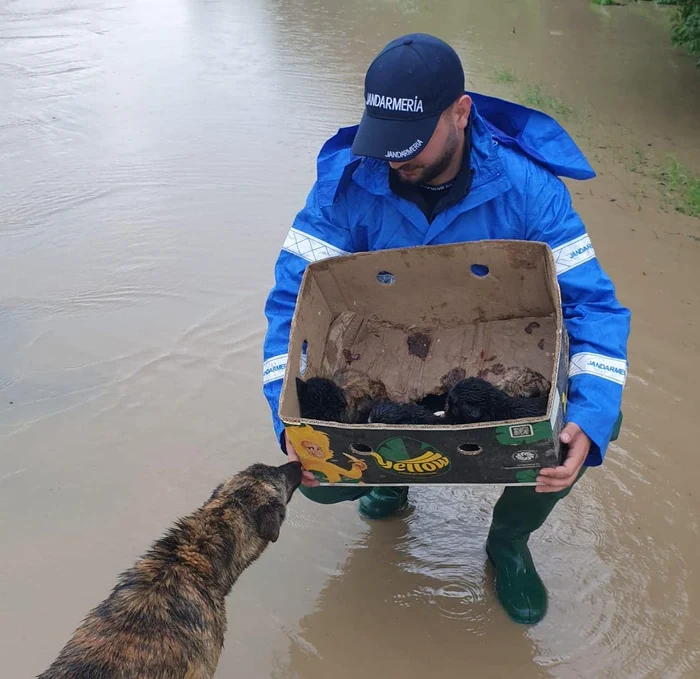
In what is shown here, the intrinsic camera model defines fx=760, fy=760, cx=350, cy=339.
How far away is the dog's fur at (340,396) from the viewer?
317 centimetres

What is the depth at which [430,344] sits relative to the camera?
12.7 feet

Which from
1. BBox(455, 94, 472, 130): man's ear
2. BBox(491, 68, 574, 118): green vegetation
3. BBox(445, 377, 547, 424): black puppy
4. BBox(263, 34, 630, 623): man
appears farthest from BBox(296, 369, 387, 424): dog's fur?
BBox(491, 68, 574, 118): green vegetation

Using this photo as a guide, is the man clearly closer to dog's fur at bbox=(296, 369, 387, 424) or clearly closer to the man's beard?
the man's beard

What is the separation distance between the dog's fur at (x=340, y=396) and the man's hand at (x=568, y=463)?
0.91 meters

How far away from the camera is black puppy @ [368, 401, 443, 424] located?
10.3ft

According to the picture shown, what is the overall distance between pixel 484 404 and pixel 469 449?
0.48m

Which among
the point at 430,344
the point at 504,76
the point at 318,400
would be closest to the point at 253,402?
the point at 430,344

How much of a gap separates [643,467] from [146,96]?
9.11 metres

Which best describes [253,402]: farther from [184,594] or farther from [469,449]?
[469,449]

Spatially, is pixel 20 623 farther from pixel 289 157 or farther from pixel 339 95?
pixel 339 95

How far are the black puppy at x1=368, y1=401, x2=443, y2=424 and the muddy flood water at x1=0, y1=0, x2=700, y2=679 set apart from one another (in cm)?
108

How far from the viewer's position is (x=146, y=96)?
36.0ft

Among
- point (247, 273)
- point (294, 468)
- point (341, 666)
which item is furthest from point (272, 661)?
point (247, 273)

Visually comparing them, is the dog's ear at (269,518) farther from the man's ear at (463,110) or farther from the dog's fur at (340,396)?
the man's ear at (463,110)
